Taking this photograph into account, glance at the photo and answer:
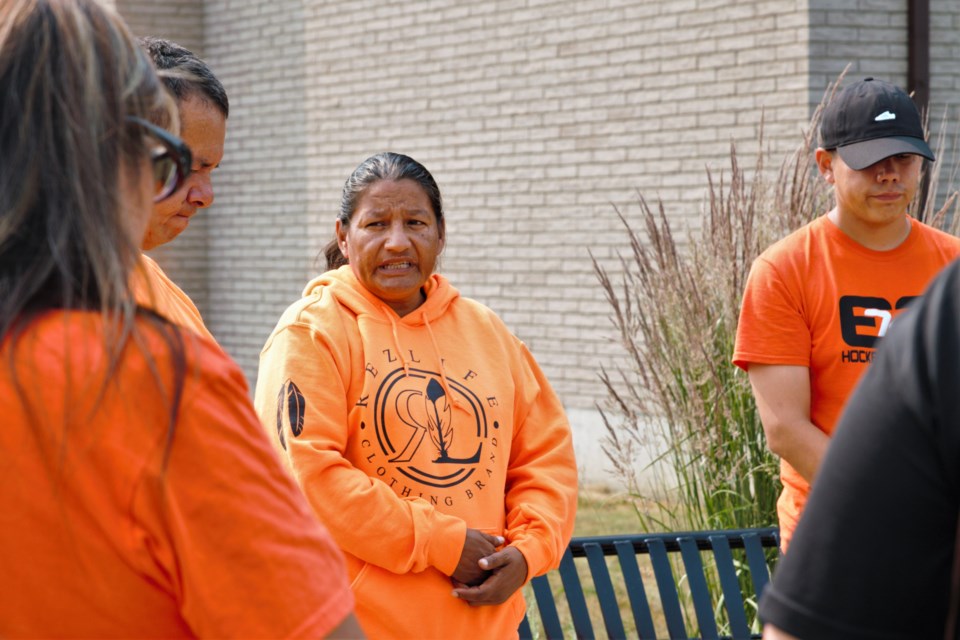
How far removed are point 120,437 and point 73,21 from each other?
0.44m

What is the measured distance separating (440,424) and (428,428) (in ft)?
0.10

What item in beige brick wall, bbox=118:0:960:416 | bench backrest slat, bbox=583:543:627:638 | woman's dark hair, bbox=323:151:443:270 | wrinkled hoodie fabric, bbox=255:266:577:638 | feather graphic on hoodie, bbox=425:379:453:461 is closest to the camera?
wrinkled hoodie fabric, bbox=255:266:577:638

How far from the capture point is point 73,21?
1.26 meters

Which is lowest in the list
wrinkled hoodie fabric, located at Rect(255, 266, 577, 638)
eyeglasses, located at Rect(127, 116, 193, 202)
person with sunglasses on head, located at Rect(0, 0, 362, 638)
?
wrinkled hoodie fabric, located at Rect(255, 266, 577, 638)

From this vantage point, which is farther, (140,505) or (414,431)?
(414,431)

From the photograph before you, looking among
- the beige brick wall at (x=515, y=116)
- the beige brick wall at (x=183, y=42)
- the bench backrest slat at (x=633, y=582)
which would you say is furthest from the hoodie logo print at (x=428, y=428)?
the beige brick wall at (x=183, y=42)

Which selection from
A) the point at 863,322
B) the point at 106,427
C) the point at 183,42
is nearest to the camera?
the point at 106,427

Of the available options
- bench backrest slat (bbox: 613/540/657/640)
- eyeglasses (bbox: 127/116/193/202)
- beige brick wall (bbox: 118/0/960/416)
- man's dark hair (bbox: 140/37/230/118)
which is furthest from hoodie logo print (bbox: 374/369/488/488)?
beige brick wall (bbox: 118/0/960/416)

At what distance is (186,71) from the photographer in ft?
8.10

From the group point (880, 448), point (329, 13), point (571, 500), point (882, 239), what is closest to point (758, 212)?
point (882, 239)

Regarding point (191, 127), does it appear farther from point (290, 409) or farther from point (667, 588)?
point (667, 588)

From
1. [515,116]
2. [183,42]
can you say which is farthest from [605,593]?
[183,42]

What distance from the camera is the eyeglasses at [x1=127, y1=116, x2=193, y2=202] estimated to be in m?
1.29

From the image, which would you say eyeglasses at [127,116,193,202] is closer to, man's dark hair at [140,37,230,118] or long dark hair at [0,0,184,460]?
long dark hair at [0,0,184,460]
